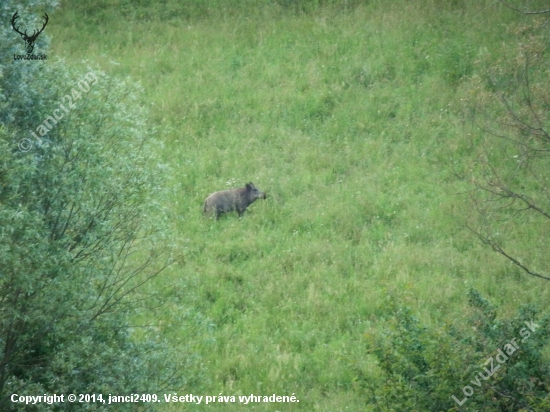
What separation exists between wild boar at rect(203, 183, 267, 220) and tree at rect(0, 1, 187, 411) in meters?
7.24

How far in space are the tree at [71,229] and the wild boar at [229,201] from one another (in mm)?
7243

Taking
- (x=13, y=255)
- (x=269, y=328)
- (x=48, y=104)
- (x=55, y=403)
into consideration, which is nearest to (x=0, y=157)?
(x=13, y=255)

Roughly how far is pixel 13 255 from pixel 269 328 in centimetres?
778

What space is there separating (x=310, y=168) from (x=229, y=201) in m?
3.47

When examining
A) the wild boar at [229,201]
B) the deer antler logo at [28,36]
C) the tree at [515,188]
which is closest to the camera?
the deer antler logo at [28,36]

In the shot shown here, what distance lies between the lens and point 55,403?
10625 mm

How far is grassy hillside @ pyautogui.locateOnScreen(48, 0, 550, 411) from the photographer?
1562 centimetres

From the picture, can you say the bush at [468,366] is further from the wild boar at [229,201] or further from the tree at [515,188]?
the wild boar at [229,201]

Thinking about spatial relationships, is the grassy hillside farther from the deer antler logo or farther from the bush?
the deer antler logo

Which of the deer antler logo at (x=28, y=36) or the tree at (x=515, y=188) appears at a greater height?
the deer antler logo at (x=28, y=36)

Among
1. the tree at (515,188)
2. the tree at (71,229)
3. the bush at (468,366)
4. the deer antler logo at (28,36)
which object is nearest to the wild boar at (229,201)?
the tree at (515,188)

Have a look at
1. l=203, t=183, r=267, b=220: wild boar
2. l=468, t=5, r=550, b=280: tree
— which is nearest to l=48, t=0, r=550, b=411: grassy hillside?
l=203, t=183, r=267, b=220: wild boar

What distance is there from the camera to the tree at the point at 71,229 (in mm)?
10148

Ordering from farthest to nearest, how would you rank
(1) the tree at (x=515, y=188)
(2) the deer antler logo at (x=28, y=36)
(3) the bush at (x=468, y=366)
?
(1) the tree at (x=515, y=188) < (2) the deer antler logo at (x=28, y=36) < (3) the bush at (x=468, y=366)
